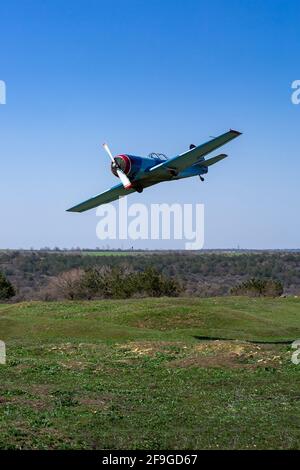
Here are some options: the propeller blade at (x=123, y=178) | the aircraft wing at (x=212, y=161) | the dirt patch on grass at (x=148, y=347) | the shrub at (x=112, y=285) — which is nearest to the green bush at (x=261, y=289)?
the shrub at (x=112, y=285)

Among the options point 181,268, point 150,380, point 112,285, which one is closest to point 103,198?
point 150,380

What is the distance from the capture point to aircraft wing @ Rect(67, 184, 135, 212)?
2867 centimetres

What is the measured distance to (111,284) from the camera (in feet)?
234

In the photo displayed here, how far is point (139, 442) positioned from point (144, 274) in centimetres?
5170

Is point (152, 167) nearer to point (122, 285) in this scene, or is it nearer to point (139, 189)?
point (139, 189)

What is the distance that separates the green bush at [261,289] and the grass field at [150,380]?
2344cm

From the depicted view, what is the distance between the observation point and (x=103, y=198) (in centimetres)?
2941

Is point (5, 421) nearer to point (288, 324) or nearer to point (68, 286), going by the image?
point (288, 324)

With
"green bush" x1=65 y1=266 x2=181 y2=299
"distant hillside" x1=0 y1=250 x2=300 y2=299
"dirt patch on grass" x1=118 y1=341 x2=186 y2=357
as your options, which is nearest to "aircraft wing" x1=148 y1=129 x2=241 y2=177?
"dirt patch on grass" x1=118 y1=341 x2=186 y2=357

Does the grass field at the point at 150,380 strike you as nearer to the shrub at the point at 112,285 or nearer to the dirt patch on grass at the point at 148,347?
the dirt patch on grass at the point at 148,347

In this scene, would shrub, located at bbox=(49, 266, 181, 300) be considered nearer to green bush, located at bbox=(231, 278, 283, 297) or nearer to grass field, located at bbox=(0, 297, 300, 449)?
green bush, located at bbox=(231, 278, 283, 297)

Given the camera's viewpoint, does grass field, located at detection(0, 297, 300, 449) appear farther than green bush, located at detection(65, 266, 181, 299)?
No

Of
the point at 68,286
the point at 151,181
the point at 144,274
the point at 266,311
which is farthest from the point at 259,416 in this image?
the point at 68,286

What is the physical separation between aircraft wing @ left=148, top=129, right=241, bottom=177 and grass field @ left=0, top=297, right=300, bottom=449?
7412 millimetres
